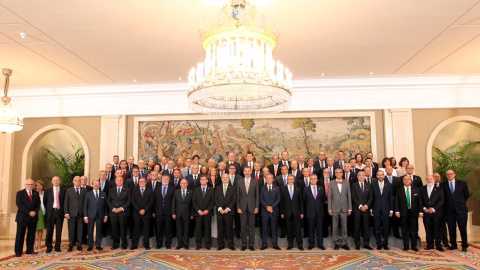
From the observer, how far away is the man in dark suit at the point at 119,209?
819 cm

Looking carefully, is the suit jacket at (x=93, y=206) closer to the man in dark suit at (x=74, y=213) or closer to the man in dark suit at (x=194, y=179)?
the man in dark suit at (x=74, y=213)

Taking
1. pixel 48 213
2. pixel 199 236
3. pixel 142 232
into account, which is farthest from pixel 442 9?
pixel 48 213

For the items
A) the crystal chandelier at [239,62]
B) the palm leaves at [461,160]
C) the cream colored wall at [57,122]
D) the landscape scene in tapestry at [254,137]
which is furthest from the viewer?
the cream colored wall at [57,122]

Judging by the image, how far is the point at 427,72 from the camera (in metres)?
10.2

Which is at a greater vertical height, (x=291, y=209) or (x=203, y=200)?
(x=203, y=200)

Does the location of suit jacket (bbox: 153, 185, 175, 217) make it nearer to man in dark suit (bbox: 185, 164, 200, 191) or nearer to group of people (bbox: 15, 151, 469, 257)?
group of people (bbox: 15, 151, 469, 257)

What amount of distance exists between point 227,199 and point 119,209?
219cm

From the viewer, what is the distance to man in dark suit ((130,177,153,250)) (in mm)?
8195

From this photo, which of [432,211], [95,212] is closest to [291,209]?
[432,211]

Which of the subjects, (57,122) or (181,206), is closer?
(181,206)

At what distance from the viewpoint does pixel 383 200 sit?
8031 mm

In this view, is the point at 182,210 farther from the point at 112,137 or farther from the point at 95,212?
the point at 112,137

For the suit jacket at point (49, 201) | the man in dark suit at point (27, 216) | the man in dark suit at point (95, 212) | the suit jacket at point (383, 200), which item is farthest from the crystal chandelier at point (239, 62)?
the man in dark suit at point (27, 216)

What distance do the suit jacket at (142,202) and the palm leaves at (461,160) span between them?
7.93 metres
